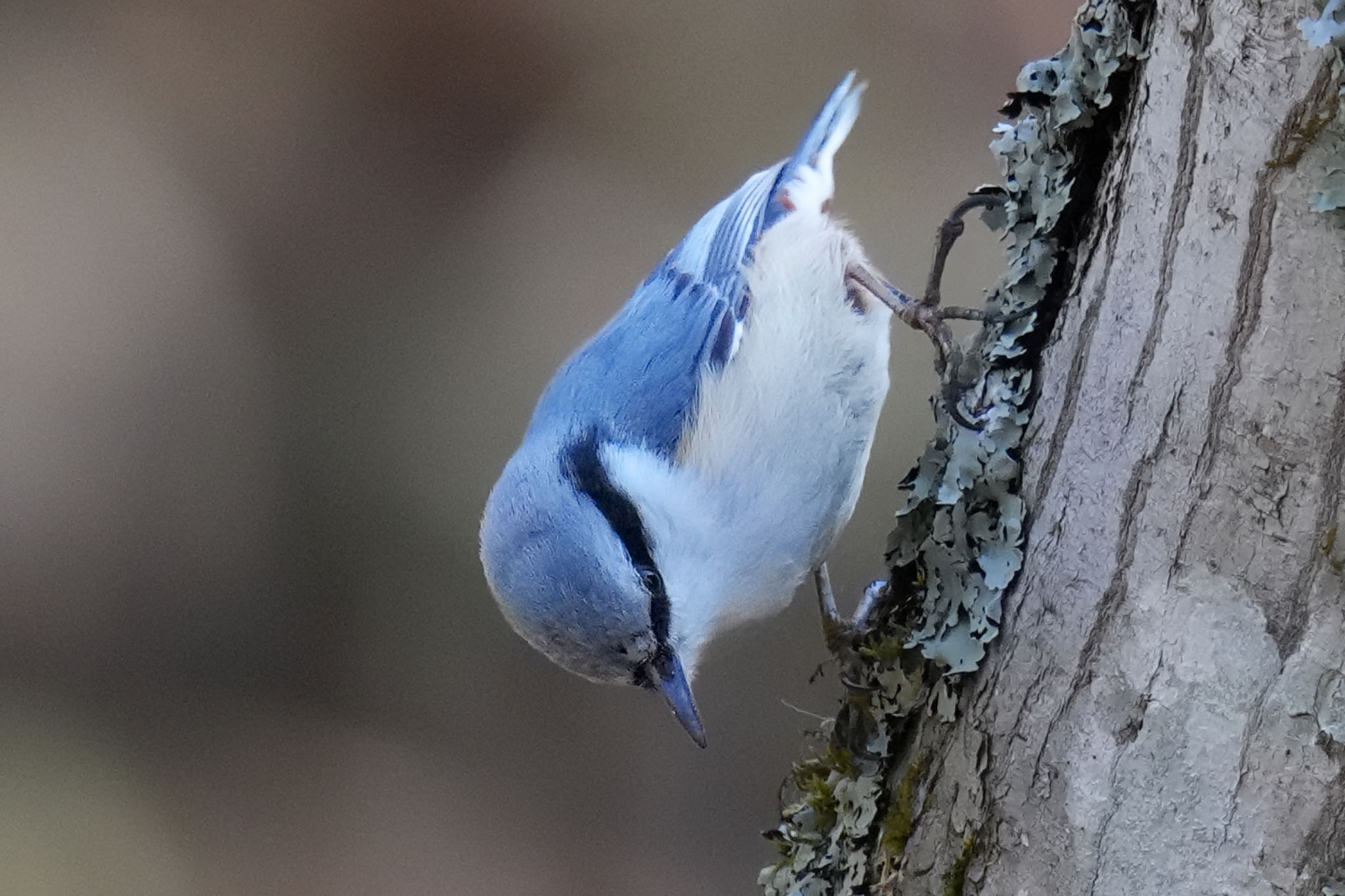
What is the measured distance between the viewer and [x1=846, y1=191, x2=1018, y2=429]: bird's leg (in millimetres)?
760

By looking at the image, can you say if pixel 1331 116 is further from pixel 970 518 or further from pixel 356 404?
pixel 356 404

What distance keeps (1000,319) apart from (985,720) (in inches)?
10.8

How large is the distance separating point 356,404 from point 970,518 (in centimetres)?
109

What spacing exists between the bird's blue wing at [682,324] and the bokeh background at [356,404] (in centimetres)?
18

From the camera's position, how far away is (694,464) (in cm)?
101

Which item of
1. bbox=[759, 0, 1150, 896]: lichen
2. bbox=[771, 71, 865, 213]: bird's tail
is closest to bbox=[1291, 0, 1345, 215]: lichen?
bbox=[759, 0, 1150, 896]: lichen

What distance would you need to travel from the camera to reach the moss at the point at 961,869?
2.30ft

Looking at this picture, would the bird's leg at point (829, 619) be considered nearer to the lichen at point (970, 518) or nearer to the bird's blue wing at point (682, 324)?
the lichen at point (970, 518)

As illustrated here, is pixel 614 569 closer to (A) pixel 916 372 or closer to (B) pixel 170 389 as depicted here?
(A) pixel 916 372

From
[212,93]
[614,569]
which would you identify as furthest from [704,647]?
[212,93]

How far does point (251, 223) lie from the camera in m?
1.51

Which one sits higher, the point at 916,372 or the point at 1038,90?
the point at 916,372

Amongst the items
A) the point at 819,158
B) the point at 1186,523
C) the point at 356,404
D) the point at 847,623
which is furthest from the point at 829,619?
the point at 356,404

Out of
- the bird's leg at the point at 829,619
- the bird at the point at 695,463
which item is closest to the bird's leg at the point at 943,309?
the bird at the point at 695,463
